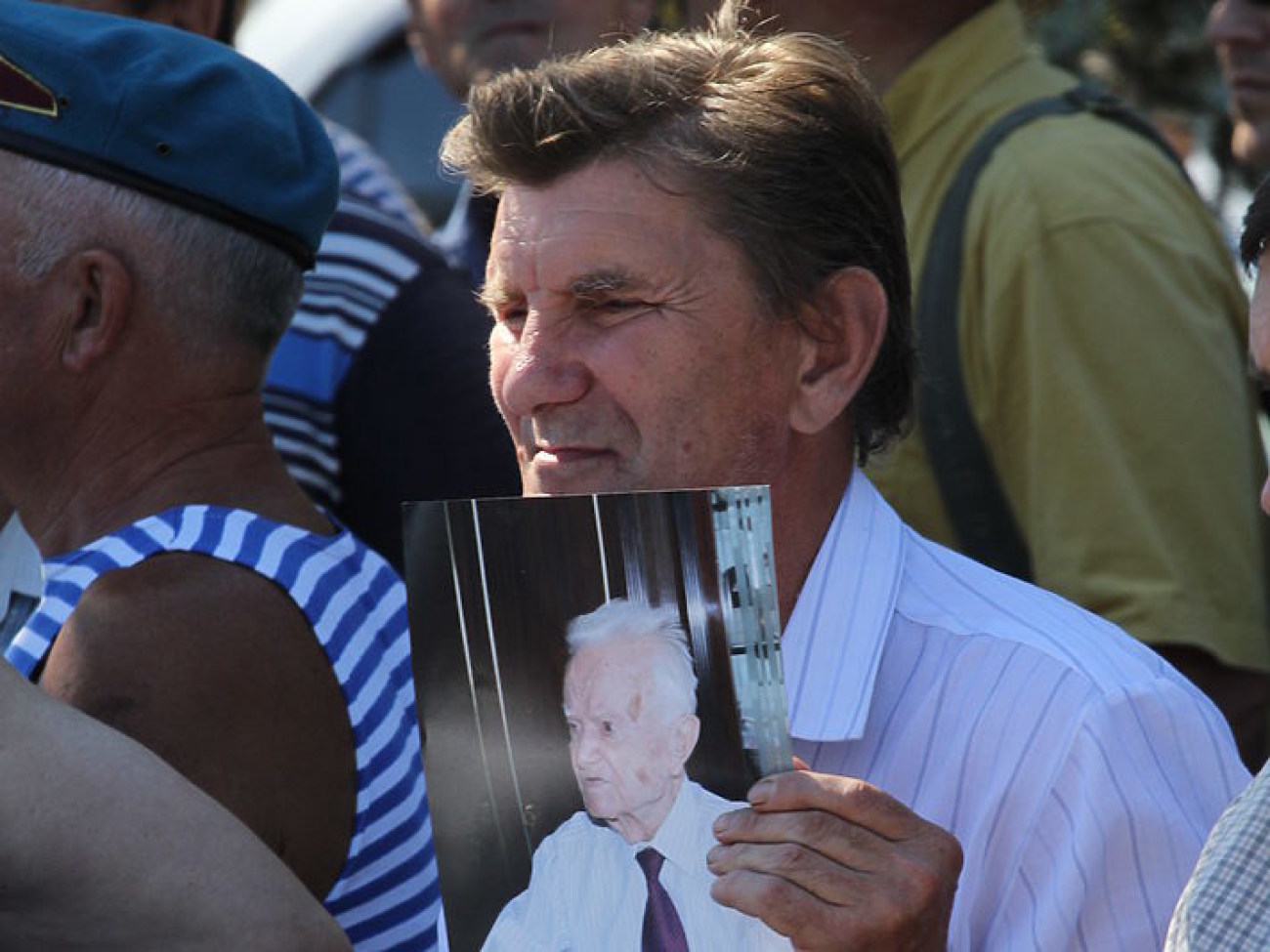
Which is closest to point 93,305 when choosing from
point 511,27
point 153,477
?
point 153,477

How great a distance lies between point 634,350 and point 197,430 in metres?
0.80

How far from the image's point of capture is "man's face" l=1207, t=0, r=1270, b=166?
15.1 ft

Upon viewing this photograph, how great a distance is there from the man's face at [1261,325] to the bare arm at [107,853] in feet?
3.07

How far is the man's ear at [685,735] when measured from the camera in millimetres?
1656

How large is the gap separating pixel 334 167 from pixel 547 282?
750 mm

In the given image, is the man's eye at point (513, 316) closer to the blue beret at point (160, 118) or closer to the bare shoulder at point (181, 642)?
the bare shoulder at point (181, 642)

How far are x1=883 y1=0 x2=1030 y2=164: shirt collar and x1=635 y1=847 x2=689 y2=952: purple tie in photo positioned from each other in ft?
6.26

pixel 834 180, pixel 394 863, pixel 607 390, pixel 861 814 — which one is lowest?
pixel 394 863

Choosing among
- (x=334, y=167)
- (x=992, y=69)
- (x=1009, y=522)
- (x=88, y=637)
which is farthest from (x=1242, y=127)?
(x=88, y=637)

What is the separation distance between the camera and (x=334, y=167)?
2742mm

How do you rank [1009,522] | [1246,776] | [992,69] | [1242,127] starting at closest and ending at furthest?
1. [1246,776]
2. [1009,522]
3. [992,69]
4. [1242,127]

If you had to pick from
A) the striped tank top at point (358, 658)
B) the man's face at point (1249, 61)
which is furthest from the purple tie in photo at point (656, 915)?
the man's face at point (1249, 61)

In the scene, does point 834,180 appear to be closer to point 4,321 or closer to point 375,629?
point 375,629

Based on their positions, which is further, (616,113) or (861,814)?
(616,113)
